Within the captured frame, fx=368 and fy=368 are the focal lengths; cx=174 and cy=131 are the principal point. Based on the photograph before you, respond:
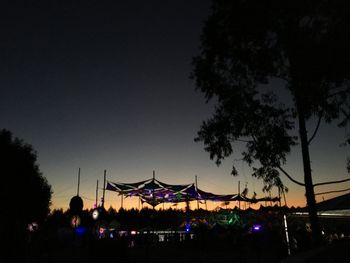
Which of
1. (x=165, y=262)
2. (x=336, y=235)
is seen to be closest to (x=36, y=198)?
(x=165, y=262)

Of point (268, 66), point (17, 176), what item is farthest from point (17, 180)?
point (268, 66)

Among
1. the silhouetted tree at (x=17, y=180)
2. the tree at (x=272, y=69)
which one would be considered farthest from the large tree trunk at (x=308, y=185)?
the silhouetted tree at (x=17, y=180)

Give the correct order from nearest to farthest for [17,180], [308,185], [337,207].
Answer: [308,185] < [337,207] < [17,180]

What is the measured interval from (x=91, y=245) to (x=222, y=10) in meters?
12.5

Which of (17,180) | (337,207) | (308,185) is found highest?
(17,180)

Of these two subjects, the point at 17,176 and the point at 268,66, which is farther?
the point at 17,176

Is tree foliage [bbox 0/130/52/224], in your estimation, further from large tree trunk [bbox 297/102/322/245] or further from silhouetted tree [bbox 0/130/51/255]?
large tree trunk [bbox 297/102/322/245]

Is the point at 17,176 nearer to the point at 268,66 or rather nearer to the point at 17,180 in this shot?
the point at 17,180

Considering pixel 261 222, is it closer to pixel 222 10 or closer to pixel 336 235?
pixel 336 235

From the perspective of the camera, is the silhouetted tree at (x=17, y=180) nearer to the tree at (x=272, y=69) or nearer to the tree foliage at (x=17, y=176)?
the tree foliage at (x=17, y=176)

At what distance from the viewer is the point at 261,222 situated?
99.1 ft

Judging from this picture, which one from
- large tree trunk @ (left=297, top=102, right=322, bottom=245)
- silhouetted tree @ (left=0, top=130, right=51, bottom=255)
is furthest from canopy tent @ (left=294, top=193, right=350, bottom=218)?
silhouetted tree @ (left=0, top=130, right=51, bottom=255)

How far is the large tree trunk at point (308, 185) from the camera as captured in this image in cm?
1136

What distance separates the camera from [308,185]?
11547 millimetres
